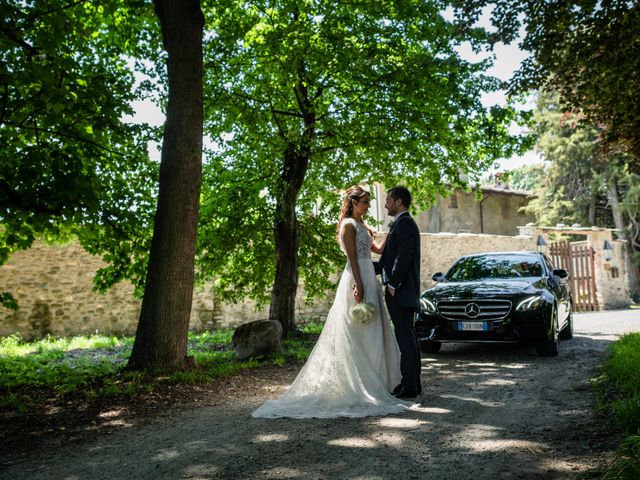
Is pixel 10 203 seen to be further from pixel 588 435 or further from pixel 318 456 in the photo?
pixel 588 435


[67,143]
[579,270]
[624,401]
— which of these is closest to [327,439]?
[624,401]

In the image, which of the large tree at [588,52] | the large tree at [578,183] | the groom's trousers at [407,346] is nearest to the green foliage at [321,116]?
the large tree at [588,52]

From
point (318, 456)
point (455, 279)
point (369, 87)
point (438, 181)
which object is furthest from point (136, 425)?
point (438, 181)

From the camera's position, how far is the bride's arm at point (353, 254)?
5.82 metres

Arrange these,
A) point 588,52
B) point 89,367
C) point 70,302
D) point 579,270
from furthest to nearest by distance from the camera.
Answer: point 579,270, point 70,302, point 89,367, point 588,52

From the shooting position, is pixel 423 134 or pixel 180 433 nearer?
→ pixel 180 433

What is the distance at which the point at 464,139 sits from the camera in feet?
36.4

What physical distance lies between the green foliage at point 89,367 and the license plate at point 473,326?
A: 287 centimetres

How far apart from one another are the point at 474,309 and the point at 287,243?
5.04 metres

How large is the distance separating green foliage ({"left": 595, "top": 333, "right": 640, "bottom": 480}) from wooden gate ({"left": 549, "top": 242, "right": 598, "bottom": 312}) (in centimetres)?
1585

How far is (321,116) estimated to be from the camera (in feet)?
36.0

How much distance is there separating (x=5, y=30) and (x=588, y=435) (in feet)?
24.3

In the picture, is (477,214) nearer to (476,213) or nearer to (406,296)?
(476,213)

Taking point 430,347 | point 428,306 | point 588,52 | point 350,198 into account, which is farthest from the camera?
point 430,347
